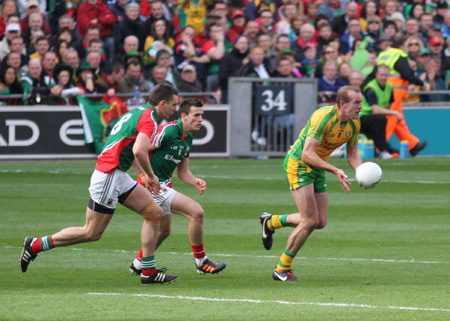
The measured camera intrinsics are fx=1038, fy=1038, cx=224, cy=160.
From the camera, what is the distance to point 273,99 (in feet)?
76.0

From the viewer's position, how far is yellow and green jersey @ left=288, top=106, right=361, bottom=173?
10.3 m

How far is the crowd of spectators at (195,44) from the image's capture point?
70.1 ft

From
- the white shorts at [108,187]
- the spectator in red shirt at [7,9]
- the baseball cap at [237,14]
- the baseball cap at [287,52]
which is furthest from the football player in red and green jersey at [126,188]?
the baseball cap at [237,14]

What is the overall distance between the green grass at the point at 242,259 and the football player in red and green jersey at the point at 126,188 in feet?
1.23

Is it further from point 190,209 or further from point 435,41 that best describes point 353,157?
point 435,41

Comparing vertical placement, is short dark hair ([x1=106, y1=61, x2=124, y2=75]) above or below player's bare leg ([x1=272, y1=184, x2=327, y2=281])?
above

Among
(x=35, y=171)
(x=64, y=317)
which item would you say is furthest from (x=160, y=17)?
(x=64, y=317)

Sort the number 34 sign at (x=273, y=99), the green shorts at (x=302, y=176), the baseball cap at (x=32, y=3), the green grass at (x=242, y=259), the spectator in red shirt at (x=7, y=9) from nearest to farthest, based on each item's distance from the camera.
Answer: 1. the green grass at (x=242, y=259)
2. the green shorts at (x=302, y=176)
3. the spectator in red shirt at (x=7, y=9)
4. the baseball cap at (x=32, y=3)
5. the number 34 sign at (x=273, y=99)

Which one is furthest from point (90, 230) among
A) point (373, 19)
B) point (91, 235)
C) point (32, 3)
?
point (373, 19)

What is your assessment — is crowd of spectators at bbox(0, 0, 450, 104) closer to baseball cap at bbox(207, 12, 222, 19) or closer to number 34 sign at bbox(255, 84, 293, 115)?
baseball cap at bbox(207, 12, 222, 19)

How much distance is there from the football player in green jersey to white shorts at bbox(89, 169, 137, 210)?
177 centimetres

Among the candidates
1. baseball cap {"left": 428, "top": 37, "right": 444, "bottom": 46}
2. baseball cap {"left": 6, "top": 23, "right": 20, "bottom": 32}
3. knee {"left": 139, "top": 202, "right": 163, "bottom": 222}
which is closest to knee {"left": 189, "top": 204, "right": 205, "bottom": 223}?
knee {"left": 139, "top": 202, "right": 163, "bottom": 222}

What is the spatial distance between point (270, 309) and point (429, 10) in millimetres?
22176

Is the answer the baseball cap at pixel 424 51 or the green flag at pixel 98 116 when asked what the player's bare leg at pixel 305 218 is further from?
the baseball cap at pixel 424 51
